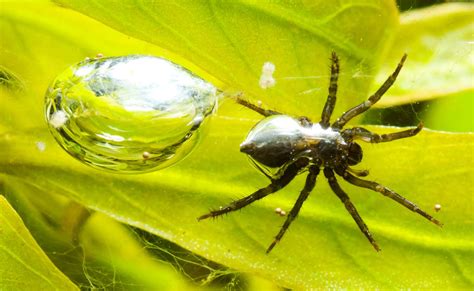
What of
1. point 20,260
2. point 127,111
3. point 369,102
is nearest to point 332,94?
point 369,102

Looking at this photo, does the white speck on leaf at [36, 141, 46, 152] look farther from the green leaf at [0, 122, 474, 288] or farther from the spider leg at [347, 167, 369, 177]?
the spider leg at [347, 167, 369, 177]

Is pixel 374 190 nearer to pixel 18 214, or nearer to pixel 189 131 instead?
pixel 189 131

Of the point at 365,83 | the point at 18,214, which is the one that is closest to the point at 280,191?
the point at 365,83

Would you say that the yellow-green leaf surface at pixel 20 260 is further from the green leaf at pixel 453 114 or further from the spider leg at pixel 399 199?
the green leaf at pixel 453 114

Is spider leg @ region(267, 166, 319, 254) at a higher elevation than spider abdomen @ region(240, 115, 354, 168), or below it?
below

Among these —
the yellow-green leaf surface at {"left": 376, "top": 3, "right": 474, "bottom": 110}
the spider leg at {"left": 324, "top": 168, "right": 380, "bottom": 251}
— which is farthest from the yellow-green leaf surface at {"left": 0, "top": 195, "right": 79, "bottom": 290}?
the yellow-green leaf surface at {"left": 376, "top": 3, "right": 474, "bottom": 110}

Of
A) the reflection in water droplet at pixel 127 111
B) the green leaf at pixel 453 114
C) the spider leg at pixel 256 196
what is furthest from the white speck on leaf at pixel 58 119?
the green leaf at pixel 453 114
